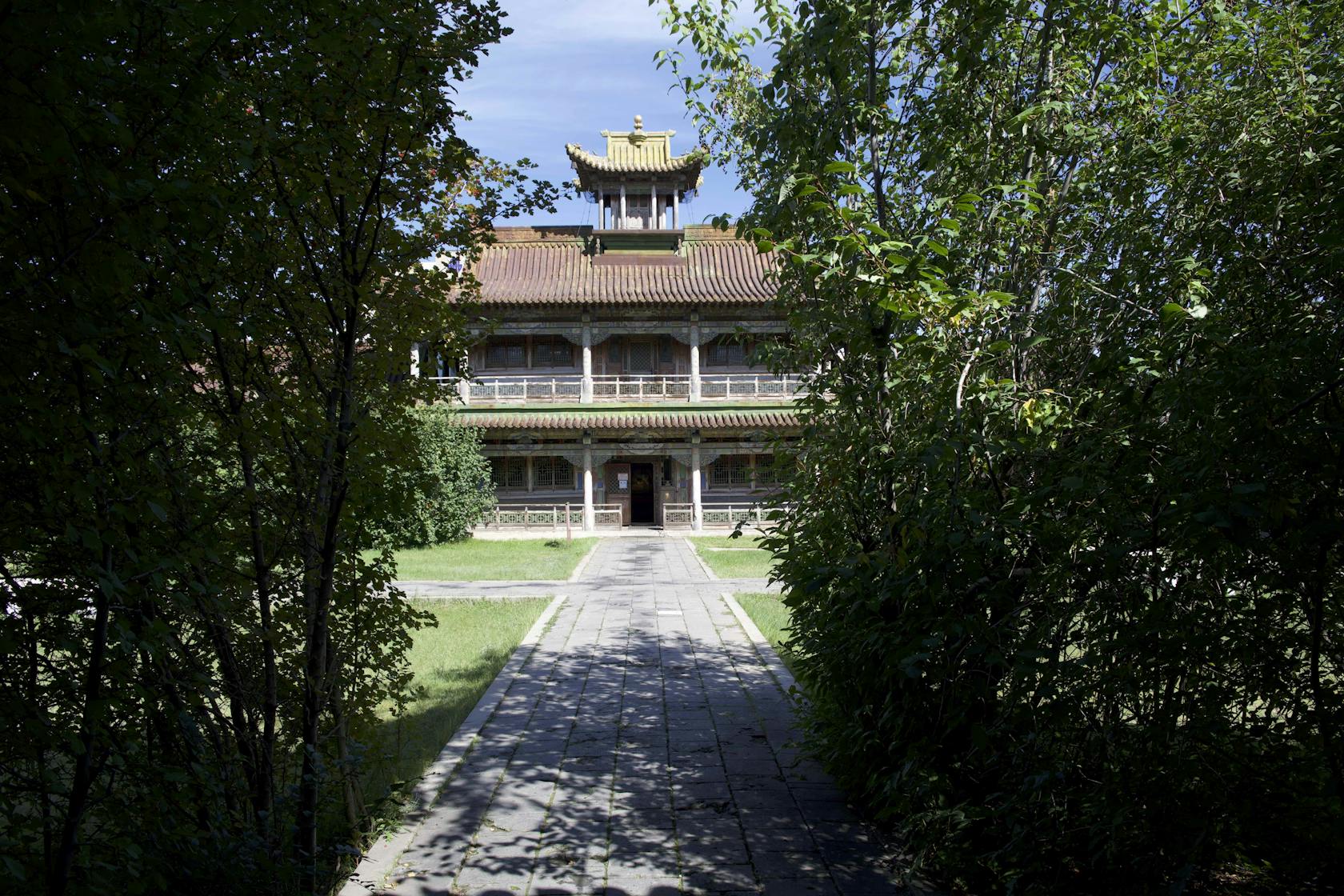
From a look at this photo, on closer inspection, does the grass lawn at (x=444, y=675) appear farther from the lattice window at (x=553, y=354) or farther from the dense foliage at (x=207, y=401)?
the lattice window at (x=553, y=354)

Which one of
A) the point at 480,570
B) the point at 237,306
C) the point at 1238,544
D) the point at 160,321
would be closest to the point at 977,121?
the point at 1238,544

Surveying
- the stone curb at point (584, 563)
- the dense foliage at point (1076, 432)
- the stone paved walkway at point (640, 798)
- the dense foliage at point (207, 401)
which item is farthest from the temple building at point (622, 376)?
the dense foliage at point (207, 401)

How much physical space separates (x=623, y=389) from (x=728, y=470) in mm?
3762

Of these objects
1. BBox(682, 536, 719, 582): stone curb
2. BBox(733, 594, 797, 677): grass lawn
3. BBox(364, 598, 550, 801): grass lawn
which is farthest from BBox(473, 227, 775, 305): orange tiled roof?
BBox(364, 598, 550, 801): grass lawn

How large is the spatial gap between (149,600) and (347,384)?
49.7 inches

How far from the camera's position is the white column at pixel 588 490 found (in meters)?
24.4

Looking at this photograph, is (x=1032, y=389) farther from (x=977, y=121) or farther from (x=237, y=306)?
(x=237, y=306)

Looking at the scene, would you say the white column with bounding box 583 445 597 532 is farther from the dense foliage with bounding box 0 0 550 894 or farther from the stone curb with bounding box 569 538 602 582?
the dense foliage with bounding box 0 0 550 894

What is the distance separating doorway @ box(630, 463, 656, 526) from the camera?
26.8 meters

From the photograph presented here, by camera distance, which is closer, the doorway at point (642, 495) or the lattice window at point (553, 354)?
the lattice window at point (553, 354)

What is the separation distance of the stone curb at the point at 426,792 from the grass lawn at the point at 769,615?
2.39 metres

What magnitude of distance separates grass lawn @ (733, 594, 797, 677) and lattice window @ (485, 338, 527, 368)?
14747 millimetres

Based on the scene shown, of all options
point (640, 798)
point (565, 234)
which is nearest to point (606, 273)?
point (565, 234)

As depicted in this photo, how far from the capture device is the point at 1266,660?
2.35 m
